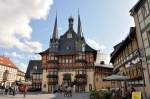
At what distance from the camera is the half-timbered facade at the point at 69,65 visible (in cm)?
4841

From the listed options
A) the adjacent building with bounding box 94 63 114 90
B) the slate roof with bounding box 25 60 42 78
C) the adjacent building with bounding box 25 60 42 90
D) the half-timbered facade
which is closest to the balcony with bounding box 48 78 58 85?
the half-timbered facade

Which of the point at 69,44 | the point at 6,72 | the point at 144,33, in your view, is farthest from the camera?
the point at 6,72

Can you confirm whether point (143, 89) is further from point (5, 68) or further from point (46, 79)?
point (5, 68)

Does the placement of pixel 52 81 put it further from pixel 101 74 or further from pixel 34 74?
pixel 101 74

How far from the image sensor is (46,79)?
163 ft

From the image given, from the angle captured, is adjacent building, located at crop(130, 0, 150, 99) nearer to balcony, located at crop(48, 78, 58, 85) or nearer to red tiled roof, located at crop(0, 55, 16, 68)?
balcony, located at crop(48, 78, 58, 85)

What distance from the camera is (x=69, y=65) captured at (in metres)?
50.1

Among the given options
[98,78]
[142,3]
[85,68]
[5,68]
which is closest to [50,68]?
[85,68]

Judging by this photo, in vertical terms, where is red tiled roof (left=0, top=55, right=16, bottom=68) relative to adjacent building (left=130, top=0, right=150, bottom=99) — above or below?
above

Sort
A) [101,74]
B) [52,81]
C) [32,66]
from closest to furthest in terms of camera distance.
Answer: [52,81]
[101,74]
[32,66]

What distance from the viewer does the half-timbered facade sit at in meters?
48.4

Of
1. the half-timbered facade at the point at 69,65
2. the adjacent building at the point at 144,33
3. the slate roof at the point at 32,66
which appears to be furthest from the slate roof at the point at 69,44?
the adjacent building at the point at 144,33

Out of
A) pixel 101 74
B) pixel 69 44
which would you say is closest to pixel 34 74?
pixel 69 44

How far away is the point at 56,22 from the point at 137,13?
40.1 metres
